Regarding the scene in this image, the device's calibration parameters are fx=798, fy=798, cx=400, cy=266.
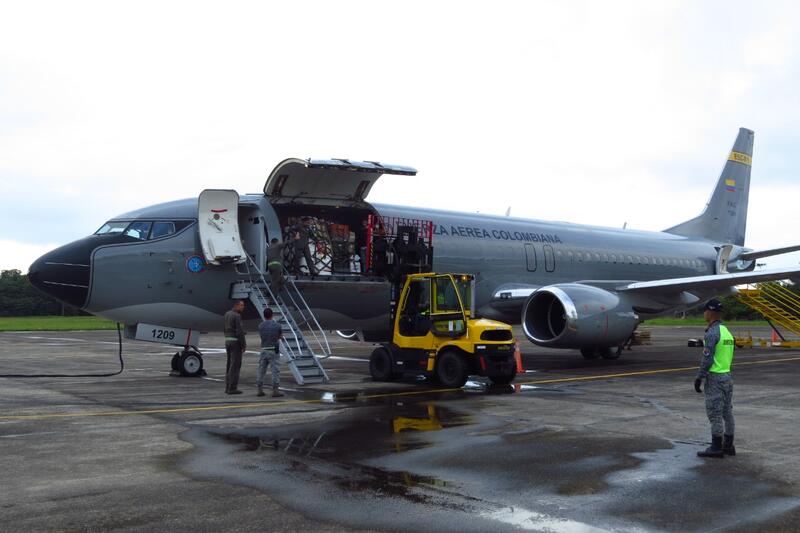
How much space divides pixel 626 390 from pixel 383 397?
429 centimetres

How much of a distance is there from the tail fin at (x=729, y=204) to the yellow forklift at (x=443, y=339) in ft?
53.1

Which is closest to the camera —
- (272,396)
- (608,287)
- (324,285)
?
(272,396)

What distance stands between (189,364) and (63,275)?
10.3 ft

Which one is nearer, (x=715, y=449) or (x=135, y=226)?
(x=715, y=449)

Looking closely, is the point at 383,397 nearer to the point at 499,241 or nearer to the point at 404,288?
the point at 404,288

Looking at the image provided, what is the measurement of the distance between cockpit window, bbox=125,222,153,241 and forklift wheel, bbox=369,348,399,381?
193 inches

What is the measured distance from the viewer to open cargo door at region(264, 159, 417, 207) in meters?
15.6

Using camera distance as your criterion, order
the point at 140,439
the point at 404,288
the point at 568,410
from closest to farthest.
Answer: the point at 140,439 → the point at 568,410 → the point at 404,288

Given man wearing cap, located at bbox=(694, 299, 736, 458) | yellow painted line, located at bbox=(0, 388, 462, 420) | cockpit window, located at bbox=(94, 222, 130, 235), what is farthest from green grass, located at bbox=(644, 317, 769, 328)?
man wearing cap, located at bbox=(694, 299, 736, 458)

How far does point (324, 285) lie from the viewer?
16078mm

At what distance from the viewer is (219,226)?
50.1 feet

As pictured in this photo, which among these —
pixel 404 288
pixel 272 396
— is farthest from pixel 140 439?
pixel 404 288

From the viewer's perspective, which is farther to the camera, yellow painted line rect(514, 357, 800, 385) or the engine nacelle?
the engine nacelle

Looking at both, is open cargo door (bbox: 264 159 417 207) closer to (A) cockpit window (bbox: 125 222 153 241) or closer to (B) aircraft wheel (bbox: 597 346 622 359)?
(A) cockpit window (bbox: 125 222 153 241)
